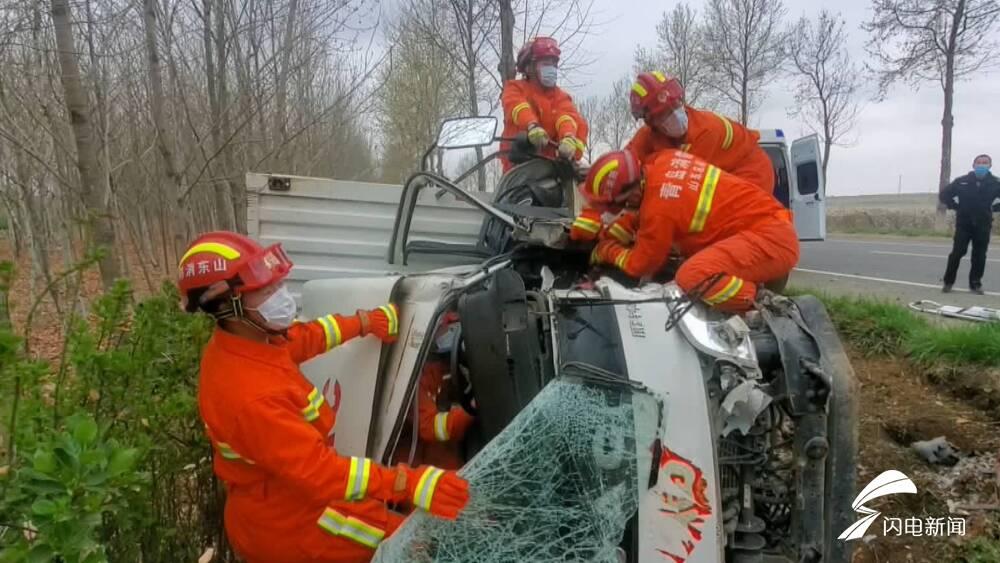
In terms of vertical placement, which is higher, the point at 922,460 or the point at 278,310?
the point at 278,310

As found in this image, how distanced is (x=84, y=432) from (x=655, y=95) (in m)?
3.43

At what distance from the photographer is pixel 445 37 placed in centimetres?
1158

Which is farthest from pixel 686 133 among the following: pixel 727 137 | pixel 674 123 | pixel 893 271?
pixel 893 271

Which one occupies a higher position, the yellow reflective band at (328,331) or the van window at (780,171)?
the van window at (780,171)

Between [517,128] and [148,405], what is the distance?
10.4ft

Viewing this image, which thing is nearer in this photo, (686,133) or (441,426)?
(441,426)

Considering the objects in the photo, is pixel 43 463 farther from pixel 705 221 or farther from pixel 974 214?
pixel 974 214

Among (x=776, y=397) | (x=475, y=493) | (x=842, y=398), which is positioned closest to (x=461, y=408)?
(x=475, y=493)

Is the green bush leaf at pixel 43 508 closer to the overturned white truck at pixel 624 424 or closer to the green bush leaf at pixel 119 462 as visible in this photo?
the green bush leaf at pixel 119 462

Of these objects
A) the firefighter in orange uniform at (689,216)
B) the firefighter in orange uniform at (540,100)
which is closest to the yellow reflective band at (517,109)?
the firefighter in orange uniform at (540,100)

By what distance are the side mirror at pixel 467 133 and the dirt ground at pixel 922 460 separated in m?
2.60

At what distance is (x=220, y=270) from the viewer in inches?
80.7

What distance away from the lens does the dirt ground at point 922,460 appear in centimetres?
291

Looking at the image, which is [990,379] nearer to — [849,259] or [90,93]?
[90,93]
